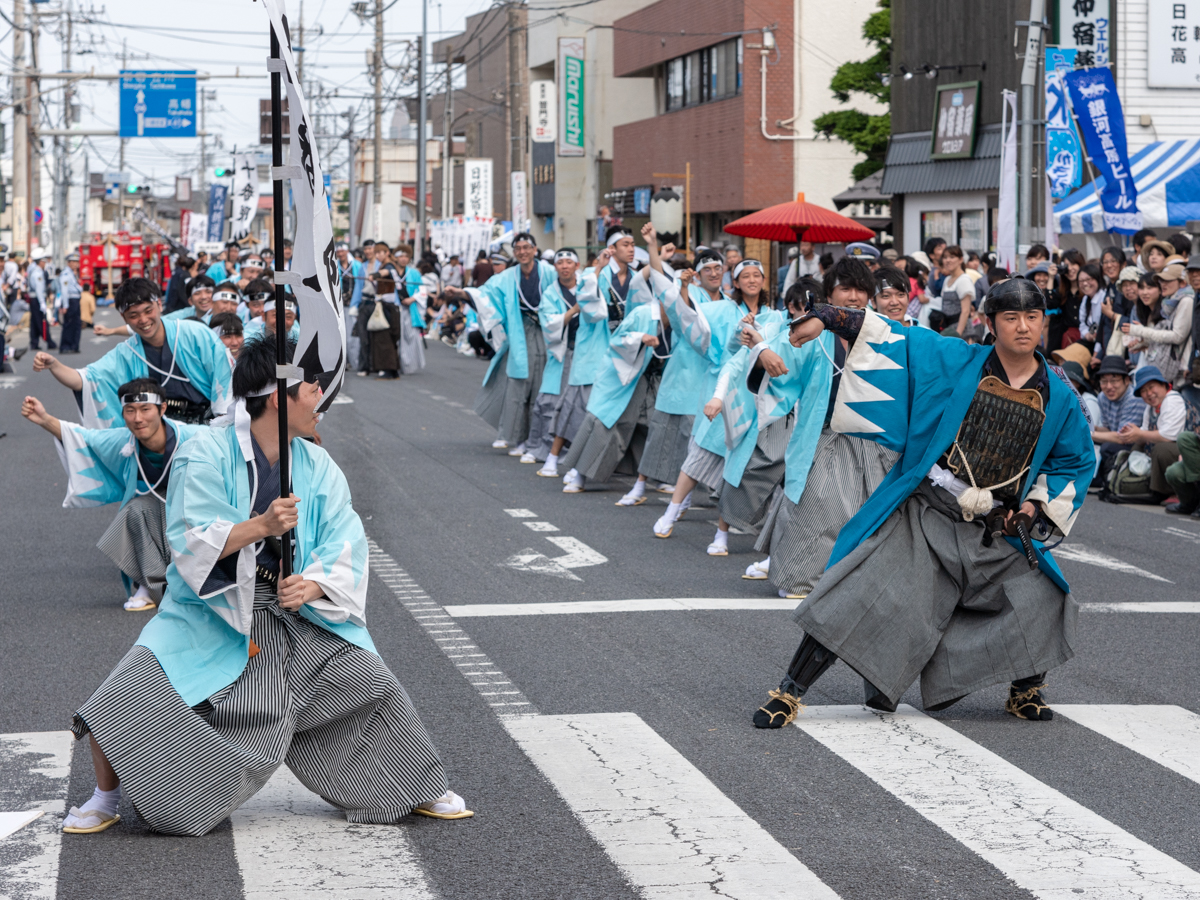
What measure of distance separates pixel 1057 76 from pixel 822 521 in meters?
10.1

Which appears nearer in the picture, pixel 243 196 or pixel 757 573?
pixel 757 573

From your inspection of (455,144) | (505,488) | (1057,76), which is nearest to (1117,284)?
(1057,76)

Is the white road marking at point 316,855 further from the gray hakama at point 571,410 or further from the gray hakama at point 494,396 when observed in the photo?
the gray hakama at point 494,396

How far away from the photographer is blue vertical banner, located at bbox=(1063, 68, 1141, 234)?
52.0 feet

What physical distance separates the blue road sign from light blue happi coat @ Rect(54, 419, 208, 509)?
31.2 meters

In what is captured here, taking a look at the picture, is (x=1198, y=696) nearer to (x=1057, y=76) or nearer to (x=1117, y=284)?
(x=1117, y=284)

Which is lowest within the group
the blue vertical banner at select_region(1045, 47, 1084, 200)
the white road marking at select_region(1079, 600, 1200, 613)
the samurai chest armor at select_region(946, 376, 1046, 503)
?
the white road marking at select_region(1079, 600, 1200, 613)

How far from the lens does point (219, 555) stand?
4.18 metres

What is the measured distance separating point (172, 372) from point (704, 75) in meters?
30.3

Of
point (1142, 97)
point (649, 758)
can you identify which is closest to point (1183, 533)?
point (649, 758)

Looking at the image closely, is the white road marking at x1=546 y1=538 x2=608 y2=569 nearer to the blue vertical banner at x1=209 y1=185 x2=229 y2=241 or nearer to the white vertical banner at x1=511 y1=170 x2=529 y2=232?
the white vertical banner at x1=511 y1=170 x2=529 y2=232

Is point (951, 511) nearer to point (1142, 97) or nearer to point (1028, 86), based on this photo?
point (1028, 86)

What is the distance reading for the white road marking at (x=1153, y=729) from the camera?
5367mm

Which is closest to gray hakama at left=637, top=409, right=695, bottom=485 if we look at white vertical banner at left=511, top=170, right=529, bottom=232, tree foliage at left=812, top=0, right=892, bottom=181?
tree foliage at left=812, top=0, right=892, bottom=181
